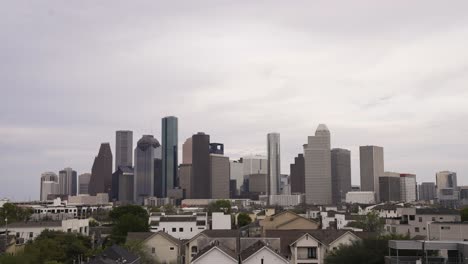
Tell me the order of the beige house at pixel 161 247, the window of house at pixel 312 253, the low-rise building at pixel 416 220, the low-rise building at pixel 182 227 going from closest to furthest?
the window of house at pixel 312 253
the beige house at pixel 161 247
the low-rise building at pixel 416 220
the low-rise building at pixel 182 227

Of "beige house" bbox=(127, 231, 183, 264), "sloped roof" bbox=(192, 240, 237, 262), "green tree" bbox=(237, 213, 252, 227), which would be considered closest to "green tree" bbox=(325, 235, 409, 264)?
"sloped roof" bbox=(192, 240, 237, 262)

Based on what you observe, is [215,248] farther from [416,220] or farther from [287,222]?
[416,220]

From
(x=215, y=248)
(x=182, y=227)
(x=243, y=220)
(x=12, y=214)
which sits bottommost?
(x=243, y=220)

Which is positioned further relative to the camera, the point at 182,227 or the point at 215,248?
the point at 182,227

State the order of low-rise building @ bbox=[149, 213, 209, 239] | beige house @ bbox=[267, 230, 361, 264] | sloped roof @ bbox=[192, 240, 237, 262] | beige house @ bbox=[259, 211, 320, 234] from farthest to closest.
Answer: low-rise building @ bbox=[149, 213, 209, 239]
beige house @ bbox=[259, 211, 320, 234]
beige house @ bbox=[267, 230, 361, 264]
sloped roof @ bbox=[192, 240, 237, 262]

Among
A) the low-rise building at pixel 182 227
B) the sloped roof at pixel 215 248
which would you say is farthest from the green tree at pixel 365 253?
the low-rise building at pixel 182 227

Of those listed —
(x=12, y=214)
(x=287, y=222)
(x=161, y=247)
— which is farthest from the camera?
(x=12, y=214)

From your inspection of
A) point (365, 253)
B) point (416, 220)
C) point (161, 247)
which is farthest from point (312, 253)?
point (416, 220)

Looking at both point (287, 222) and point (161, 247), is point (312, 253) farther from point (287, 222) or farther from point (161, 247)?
point (287, 222)

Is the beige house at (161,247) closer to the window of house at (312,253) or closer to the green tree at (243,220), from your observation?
the window of house at (312,253)

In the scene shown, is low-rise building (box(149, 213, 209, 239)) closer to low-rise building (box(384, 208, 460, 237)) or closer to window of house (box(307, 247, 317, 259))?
low-rise building (box(384, 208, 460, 237))

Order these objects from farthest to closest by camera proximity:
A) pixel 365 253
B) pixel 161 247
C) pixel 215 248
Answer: pixel 161 247 < pixel 215 248 < pixel 365 253

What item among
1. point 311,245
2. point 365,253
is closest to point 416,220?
point 311,245

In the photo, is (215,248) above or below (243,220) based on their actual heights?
above
